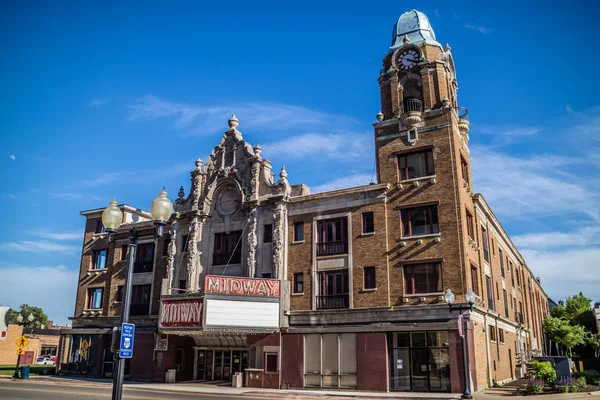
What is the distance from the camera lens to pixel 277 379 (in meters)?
33.5

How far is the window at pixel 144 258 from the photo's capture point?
43269 mm

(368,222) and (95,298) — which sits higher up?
(368,222)

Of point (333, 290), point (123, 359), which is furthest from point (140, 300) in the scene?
point (123, 359)

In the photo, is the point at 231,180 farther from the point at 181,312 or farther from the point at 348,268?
the point at 348,268

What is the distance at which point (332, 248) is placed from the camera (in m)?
34.9

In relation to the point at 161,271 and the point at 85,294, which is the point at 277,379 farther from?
the point at 85,294

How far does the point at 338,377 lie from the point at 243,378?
7241mm

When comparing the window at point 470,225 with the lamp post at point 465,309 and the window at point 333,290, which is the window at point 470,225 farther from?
the window at point 333,290

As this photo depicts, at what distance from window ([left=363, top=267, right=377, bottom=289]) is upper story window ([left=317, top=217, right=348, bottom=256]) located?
2.04 m

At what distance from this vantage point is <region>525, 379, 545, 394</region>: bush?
24.7m

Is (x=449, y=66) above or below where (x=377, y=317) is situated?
above

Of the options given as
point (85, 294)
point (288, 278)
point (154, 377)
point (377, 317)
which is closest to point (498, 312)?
point (377, 317)

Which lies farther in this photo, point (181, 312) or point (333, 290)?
point (181, 312)

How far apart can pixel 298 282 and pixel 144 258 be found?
15558 millimetres
